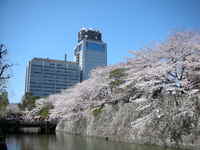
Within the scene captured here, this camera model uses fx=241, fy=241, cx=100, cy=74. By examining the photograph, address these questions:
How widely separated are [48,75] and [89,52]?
2179 cm


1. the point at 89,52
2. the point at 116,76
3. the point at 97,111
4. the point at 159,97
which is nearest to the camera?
the point at 159,97

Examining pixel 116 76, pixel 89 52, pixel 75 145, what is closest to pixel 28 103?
pixel 116 76

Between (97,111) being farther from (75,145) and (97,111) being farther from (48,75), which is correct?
(48,75)

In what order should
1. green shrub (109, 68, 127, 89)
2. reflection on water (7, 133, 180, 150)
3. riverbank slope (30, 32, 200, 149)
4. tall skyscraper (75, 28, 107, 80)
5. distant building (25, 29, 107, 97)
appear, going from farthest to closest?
tall skyscraper (75, 28, 107, 80), distant building (25, 29, 107, 97), green shrub (109, 68, 127, 89), reflection on water (7, 133, 180, 150), riverbank slope (30, 32, 200, 149)

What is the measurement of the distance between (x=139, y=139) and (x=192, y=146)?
14.0 ft

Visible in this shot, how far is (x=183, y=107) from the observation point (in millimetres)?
11695

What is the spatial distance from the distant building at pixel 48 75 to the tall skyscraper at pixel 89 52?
153 inches

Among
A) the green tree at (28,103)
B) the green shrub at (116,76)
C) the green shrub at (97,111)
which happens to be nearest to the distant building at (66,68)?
the green tree at (28,103)

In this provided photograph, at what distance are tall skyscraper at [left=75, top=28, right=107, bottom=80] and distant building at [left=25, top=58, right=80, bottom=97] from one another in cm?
390

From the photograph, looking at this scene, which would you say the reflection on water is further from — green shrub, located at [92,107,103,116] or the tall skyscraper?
the tall skyscraper

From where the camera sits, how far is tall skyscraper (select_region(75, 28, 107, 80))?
4331 inches

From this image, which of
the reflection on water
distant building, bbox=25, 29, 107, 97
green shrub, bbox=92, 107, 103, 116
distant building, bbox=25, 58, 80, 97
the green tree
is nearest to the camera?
the reflection on water

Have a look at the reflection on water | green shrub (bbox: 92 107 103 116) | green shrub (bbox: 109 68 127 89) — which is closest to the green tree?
green shrub (bbox: 92 107 103 116)

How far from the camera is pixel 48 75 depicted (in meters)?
102
